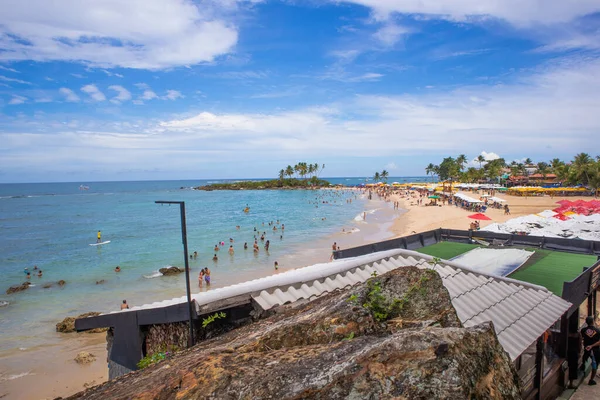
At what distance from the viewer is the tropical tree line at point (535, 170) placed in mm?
69188

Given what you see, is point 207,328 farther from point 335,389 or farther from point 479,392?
point 479,392

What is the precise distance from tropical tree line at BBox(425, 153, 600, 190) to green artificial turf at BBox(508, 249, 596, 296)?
63.9m

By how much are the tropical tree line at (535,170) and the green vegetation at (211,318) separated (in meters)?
73.9

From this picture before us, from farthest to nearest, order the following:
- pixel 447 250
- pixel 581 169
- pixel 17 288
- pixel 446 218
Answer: pixel 581 169, pixel 446 218, pixel 17 288, pixel 447 250

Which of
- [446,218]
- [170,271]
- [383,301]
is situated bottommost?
[170,271]

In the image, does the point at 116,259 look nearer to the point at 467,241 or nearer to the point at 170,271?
A: the point at 170,271

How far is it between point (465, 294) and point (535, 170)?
12939 cm

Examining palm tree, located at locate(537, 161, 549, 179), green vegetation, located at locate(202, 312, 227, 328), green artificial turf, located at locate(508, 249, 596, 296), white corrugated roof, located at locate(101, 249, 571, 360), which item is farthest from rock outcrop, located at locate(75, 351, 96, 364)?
palm tree, located at locate(537, 161, 549, 179)

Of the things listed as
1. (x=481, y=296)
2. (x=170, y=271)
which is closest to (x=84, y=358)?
(x=170, y=271)

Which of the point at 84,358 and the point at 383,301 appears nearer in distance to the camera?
the point at 383,301

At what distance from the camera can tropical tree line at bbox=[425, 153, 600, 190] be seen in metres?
69.2

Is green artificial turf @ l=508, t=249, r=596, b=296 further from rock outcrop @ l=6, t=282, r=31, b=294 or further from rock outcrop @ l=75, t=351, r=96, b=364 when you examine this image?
rock outcrop @ l=6, t=282, r=31, b=294

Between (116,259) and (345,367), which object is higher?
(345,367)

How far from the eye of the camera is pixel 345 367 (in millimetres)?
1893
